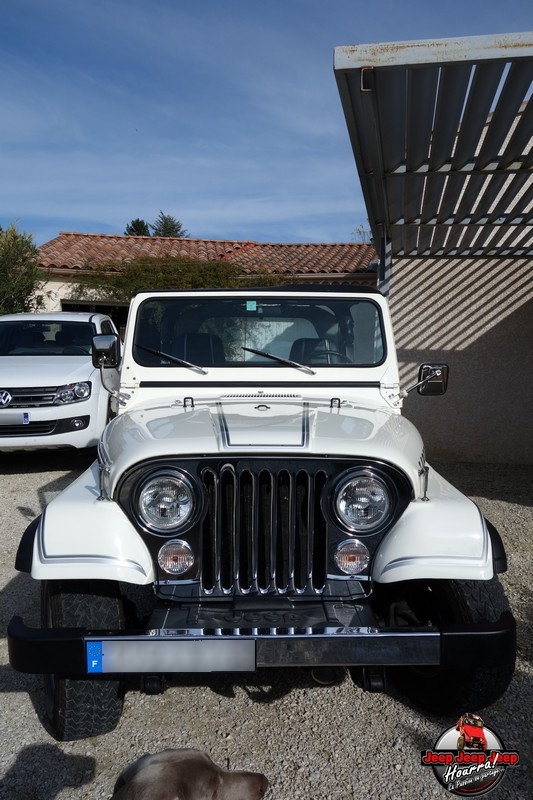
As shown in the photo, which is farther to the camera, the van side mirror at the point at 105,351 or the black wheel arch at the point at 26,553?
the van side mirror at the point at 105,351

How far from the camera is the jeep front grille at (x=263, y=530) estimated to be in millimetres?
2568

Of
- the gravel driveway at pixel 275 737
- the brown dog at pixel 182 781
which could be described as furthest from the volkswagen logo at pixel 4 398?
the brown dog at pixel 182 781

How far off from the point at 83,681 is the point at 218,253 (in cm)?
1602

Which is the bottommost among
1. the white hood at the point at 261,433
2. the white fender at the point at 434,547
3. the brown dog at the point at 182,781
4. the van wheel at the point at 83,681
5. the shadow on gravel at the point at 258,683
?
the shadow on gravel at the point at 258,683

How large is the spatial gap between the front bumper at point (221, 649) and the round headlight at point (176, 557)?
11.5 inches

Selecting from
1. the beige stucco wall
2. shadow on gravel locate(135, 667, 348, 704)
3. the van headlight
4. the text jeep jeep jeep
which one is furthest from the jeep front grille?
the beige stucco wall

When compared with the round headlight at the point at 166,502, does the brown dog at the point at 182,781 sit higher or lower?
lower

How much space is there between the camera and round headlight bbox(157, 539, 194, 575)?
2549mm

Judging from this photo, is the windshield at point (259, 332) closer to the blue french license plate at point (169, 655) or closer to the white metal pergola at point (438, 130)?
the white metal pergola at point (438, 130)

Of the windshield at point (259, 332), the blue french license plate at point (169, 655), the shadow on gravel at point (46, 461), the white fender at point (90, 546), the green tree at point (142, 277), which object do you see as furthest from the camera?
the green tree at point (142, 277)

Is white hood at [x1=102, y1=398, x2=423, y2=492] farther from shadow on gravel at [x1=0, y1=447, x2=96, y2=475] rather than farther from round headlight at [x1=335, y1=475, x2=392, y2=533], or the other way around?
shadow on gravel at [x1=0, y1=447, x2=96, y2=475]

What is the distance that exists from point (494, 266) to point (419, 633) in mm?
7370

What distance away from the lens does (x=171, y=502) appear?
254cm

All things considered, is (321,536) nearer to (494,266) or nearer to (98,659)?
(98,659)
